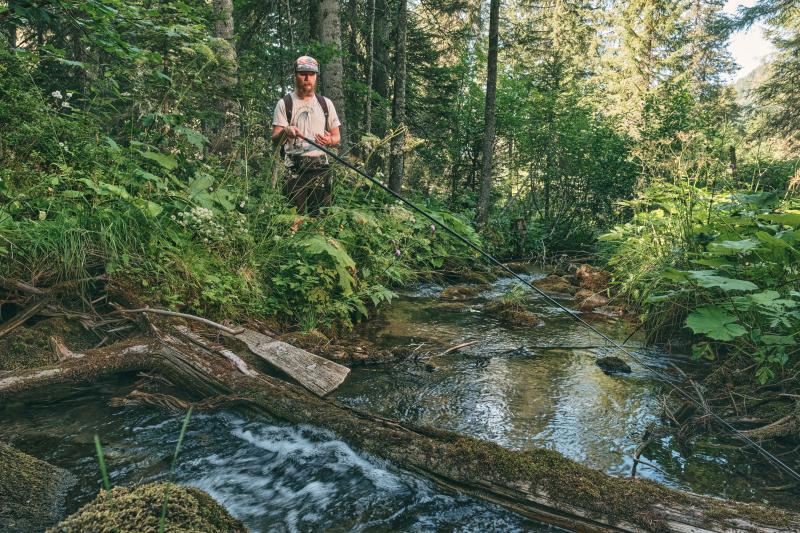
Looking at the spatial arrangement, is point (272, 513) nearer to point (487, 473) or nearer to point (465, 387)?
point (487, 473)

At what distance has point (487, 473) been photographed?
2.23 m

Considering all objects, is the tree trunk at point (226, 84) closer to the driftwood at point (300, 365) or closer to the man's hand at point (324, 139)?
the man's hand at point (324, 139)

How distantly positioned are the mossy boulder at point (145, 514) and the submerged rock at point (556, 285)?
7.15 meters

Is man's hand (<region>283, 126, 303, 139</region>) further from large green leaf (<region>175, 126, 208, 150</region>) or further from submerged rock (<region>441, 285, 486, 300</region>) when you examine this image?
submerged rock (<region>441, 285, 486, 300</region>)

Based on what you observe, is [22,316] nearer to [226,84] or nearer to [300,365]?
[300,365]

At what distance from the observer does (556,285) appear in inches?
333

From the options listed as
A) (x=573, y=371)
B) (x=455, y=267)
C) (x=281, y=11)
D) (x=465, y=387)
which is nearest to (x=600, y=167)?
(x=455, y=267)

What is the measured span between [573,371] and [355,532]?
114 inches

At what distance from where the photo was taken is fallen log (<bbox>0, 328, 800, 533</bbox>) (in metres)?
1.91

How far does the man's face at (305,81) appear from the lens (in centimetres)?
543

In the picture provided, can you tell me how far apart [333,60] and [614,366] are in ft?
21.0

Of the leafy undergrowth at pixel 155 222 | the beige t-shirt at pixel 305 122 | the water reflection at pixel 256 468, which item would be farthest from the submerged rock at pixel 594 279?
the water reflection at pixel 256 468

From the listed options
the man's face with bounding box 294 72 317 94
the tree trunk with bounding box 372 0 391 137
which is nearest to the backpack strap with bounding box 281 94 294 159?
the man's face with bounding box 294 72 317 94

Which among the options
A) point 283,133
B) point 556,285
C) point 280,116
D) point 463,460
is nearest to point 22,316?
point 283,133
